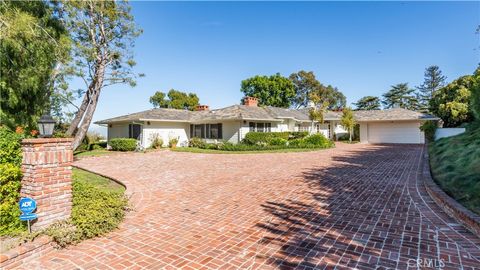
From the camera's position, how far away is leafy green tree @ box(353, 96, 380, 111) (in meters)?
53.6

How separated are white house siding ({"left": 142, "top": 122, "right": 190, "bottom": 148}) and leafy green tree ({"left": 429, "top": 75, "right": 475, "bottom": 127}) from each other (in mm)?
23957

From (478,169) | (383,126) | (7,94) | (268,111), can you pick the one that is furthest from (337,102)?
(7,94)

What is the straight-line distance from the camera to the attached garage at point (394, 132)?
2507 centimetres

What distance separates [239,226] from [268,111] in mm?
22894

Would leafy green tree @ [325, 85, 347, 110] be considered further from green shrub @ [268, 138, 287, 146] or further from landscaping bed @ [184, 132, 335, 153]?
green shrub @ [268, 138, 287, 146]

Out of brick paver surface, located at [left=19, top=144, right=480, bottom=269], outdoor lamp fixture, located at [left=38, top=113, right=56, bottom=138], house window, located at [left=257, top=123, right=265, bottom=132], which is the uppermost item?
house window, located at [left=257, top=123, right=265, bottom=132]

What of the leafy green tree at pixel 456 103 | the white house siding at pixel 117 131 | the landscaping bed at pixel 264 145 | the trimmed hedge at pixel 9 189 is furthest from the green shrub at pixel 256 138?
the trimmed hedge at pixel 9 189

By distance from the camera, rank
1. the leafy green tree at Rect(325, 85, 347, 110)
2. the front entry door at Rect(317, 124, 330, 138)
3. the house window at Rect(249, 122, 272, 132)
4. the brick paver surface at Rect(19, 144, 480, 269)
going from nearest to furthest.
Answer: the brick paver surface at Rect(19, 144, 480, 269) → the house window at Rect(249, 122, 272, 132) → the front entry door at Rect(317, 124, 330, 138) → the leafy green tree at Rect(325, 85, 347, 110)

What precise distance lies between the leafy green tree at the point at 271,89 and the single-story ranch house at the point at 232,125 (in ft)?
60.4

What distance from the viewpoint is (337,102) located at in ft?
190

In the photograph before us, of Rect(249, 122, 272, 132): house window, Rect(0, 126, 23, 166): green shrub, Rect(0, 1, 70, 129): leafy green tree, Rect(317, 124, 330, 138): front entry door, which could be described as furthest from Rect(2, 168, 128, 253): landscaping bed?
Rect(317, 124, 330, 138): front entry door

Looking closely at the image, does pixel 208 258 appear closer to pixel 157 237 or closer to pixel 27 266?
pixel 157 237

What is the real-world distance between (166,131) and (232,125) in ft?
21.4

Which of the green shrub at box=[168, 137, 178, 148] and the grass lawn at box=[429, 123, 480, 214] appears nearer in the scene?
the grass lawn at box=[429, 123, 480, 214]
